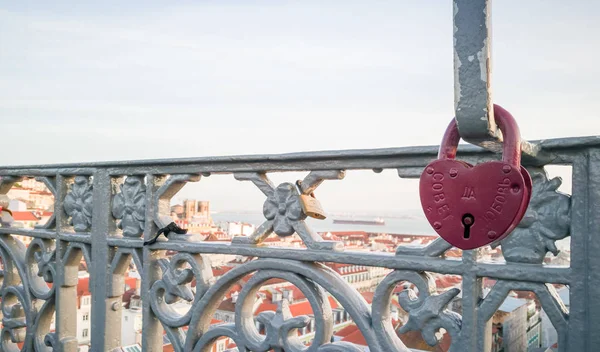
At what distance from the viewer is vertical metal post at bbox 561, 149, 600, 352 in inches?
47.3

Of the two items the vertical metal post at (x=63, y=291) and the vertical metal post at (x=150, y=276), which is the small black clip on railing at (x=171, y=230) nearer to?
the vertical metal post at (x=150, y=276)

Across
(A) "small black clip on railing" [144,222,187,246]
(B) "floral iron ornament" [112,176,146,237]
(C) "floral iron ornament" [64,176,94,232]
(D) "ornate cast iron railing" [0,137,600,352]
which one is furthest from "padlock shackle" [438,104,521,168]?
(C) "floral iron ornament" [64,176,94,232]

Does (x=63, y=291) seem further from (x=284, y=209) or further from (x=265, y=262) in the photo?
(x=284, y=209)

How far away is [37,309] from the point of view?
2594 mm

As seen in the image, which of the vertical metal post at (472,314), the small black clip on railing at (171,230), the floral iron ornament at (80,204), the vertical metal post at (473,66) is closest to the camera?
the vertical metal post at (473,66)

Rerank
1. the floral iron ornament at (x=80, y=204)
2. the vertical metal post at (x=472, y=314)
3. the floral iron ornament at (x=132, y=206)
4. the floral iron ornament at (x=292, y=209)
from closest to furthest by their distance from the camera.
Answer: the vertical metal post at (x=472, y=314), the floral iron ornament at (x=292, y=209), the floral iron ornament at (x=132, y=206), the floral iron ornament at (x=80, y=204)

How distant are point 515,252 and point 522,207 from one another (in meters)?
0.53

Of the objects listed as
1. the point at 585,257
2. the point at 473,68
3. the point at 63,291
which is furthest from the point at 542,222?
the point at 63,291

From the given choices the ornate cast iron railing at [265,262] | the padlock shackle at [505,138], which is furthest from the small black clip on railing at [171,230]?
the padlock shackle at [505,138]

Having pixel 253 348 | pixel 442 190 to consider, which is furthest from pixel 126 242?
pixel 442 190

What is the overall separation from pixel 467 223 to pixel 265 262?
1021 mm

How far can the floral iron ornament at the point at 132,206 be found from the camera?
2170 millimetres

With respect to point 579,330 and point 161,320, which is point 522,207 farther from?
point 161,320

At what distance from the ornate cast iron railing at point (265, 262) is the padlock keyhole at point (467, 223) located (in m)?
0.50
